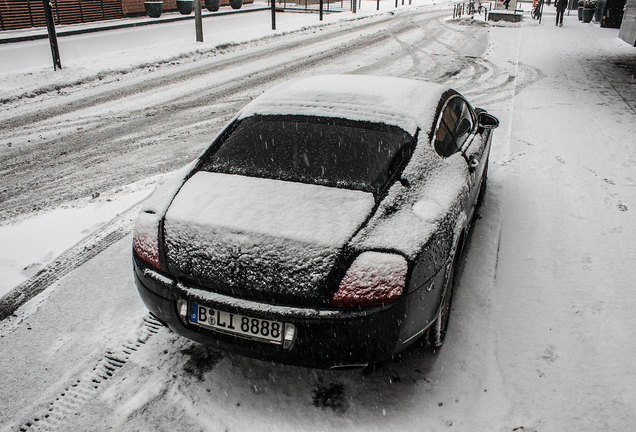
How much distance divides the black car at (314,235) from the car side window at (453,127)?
27 millimetres

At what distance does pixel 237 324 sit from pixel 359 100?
1771mm

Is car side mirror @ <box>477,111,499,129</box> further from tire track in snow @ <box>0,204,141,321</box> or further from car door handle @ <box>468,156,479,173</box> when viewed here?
tire track in snow @ <box>0,204,141,321</box>

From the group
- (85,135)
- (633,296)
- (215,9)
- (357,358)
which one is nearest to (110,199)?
(85,135)

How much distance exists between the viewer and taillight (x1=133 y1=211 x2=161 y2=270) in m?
2.55

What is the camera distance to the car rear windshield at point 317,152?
288cm

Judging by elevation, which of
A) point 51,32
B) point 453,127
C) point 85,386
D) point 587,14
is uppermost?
point 587,14

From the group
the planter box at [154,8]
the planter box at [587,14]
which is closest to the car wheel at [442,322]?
the planter box at [154,8]

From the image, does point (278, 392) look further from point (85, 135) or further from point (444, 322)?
point (85, 135)

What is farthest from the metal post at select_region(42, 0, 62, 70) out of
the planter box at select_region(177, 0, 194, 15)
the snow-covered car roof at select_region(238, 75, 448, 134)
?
the planter box at select_region(177, 0, 194, 15)

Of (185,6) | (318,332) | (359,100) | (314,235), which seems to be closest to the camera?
(318,332)

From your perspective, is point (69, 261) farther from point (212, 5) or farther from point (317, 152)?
point (212, 5)

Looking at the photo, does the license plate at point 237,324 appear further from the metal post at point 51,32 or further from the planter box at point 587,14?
the planter box at point 587,14

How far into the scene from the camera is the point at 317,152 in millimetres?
3012

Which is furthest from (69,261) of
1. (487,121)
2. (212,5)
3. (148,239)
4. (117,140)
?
(212,5)
